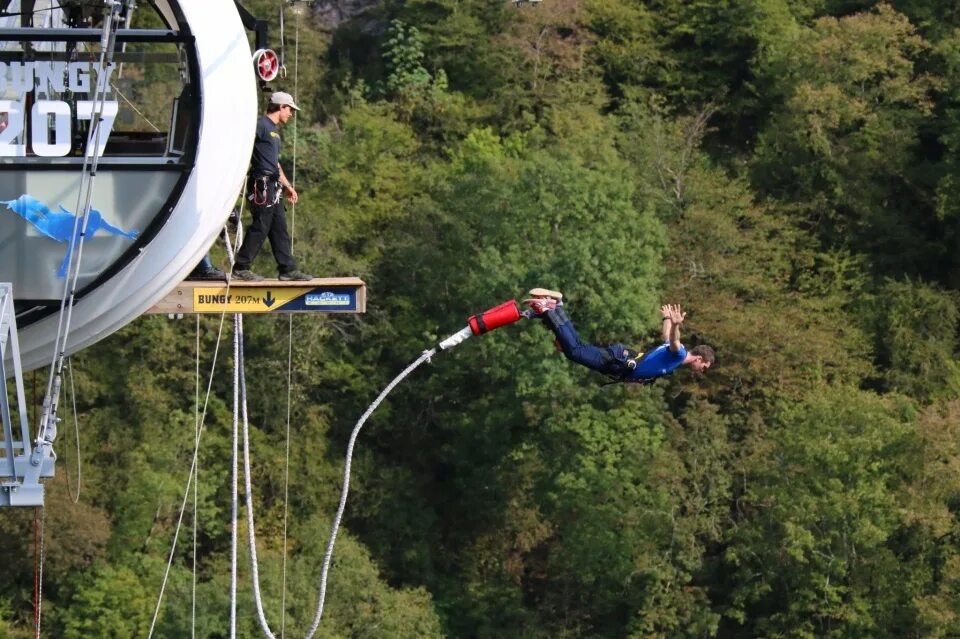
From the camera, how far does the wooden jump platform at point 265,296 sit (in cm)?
2289

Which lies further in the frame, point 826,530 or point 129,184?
point 826,530

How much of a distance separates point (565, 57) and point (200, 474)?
532 inches

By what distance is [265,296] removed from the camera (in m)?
23.1

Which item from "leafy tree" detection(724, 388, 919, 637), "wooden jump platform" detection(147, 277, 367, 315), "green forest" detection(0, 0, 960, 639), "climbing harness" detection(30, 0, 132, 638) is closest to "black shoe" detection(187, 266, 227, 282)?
"wooden jump platform" detection(147, 277, 367, 315)

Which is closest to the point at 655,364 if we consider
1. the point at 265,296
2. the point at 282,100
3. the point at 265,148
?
the point at 265,296

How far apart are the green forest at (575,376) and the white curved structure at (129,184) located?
2473cm

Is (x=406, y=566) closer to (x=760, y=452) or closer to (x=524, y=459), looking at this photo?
(x=524, y=459)

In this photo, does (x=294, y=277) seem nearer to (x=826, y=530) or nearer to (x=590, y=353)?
(x=590, y=353)

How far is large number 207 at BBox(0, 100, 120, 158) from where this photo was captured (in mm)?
21812

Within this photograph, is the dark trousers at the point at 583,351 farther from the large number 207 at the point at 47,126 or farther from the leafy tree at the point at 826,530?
the leafy tree at the point at 826,530

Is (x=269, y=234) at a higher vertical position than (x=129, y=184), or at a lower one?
lower

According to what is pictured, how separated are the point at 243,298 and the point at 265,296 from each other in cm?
19

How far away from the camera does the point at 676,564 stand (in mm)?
49688

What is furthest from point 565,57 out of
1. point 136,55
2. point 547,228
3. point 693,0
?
point 136,55
